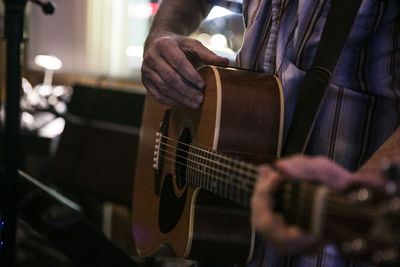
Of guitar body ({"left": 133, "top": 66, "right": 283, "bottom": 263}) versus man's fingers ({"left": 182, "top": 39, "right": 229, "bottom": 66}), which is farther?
man's fingers ({"left": 182, "top": 39, "right": 229, "bottom": 66})

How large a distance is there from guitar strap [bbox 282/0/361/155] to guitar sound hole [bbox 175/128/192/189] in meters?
0.30

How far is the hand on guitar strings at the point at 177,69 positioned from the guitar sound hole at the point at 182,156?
0.29 feet

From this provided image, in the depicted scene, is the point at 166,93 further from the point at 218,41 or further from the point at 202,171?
the point at 218,41

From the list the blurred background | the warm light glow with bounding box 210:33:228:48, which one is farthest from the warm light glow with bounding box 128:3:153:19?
the warm light glow with bounding box 210:33:228:48

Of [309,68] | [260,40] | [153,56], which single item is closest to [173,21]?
[153,56]

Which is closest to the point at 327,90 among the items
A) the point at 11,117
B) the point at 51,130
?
the point at 11,117

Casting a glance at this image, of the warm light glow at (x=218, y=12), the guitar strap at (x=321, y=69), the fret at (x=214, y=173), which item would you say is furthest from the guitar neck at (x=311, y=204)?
the warm light glow at (x=218, y=12)

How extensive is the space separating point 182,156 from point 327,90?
0.43 metres

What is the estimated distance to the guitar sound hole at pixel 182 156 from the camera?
1.14 metres

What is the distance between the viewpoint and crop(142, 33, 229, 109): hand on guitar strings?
114cm

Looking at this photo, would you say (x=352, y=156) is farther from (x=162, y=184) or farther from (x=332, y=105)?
(x=162, y=184)

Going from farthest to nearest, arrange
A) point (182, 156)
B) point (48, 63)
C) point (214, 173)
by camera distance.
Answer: point (48, 63), point (182, 156), point (214, 173)

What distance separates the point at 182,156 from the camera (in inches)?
45.9

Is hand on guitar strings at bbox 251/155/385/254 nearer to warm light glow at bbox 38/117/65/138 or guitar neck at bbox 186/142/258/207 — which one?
guitar neck at bbox 186/142/258/207
